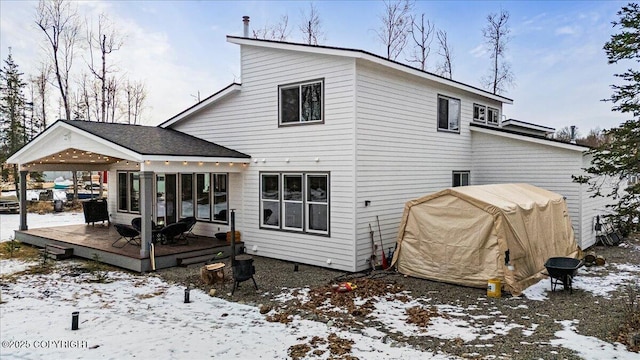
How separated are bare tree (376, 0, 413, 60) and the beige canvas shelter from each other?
16.2 m

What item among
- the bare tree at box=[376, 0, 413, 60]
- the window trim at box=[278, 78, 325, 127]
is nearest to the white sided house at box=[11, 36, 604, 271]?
the window trim at box=[278, 78, 325, 127]

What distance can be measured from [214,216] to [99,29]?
783 inches

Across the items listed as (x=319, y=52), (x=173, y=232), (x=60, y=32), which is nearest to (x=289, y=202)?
(x=173, y=232)

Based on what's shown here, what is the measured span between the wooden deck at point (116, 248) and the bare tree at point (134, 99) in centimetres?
2053

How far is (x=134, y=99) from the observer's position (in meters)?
32.9

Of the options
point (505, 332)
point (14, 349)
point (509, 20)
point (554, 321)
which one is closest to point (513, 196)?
point (554, 321)

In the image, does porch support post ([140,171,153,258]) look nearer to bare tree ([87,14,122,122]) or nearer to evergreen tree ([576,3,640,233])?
evergreen tree ([576,3,640,233])

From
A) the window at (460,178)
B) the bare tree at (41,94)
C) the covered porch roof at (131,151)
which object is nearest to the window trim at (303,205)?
the covered porch roof at (131,151)

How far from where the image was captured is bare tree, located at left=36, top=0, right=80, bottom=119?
23812mm

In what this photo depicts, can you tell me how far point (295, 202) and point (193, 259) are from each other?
2.99 meters

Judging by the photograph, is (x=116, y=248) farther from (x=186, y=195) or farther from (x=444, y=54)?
(x=444, y=54)

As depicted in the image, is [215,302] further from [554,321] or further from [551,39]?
[551,39]

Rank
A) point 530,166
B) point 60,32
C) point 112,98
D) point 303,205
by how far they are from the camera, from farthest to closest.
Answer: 1. point 112,98
2. point 60,32
3. point 530,166
4. point 303,205

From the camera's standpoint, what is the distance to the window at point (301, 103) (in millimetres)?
10312
